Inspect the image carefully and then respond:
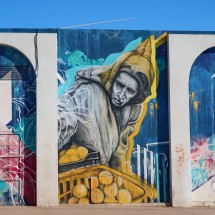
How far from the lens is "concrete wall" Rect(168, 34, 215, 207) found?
12211 mm

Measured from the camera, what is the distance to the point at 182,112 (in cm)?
1235

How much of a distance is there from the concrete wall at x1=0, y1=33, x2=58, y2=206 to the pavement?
0.44m

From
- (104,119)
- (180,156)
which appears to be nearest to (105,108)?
(104,119)

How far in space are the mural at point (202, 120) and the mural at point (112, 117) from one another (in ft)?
2.50

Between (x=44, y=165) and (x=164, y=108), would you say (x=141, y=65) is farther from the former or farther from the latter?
(x=44, y=165)

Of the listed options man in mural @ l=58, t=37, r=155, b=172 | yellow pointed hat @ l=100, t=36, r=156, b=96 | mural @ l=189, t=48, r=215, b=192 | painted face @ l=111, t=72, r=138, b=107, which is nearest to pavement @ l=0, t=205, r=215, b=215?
mural @ l=189, t=48, r=215, b=192

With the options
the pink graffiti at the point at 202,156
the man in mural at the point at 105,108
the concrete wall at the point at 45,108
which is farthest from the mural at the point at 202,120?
the concrete wall at the point at 45,108

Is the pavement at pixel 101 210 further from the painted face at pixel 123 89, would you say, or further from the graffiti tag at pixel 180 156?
the painted face at pixel 123 89

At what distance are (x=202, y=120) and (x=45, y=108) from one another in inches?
166

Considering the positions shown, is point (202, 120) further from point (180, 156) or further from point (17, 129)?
point (17, 129)

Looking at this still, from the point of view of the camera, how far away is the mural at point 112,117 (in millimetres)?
12172

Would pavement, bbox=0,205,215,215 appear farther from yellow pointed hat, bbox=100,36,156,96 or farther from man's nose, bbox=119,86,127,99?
yellow pointed hat, bbox=100,36,156,96

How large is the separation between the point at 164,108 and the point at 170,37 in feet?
6.22

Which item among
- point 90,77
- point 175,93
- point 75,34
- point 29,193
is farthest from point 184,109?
point 29,193
